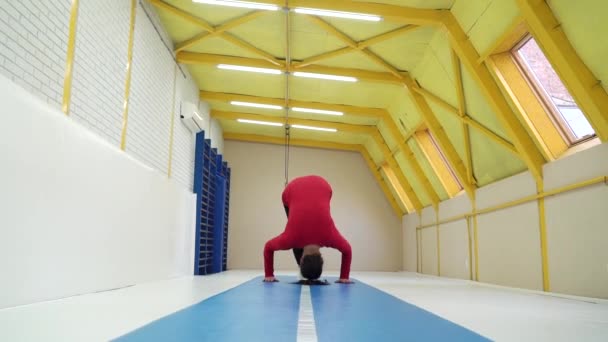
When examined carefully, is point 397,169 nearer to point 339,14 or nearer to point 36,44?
point 339,14

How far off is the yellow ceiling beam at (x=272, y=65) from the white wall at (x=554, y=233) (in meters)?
3.34

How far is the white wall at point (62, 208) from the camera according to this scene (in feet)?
12.4

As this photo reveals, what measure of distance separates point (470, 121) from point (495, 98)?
118 centimetres

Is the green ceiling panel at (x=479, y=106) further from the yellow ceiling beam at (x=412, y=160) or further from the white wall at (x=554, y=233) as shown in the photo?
the yellow ceiling beam at (x=412, y=160)

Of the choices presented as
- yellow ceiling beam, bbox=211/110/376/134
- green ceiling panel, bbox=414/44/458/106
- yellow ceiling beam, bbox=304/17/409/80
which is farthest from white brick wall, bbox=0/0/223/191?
green ceiling panel, bbox=414/44/458/106

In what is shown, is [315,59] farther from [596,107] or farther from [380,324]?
[380,324]

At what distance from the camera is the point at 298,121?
14.3 m

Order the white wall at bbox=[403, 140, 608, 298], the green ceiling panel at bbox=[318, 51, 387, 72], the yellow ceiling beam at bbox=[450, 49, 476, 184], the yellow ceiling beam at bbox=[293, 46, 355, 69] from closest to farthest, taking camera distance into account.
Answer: the white wall at bbox=[403, 140, 608, 298], the yellow ceiling beam at bbox=[450, 49, 476, 184], the yellow ceiling beam at bbox=[293, 46, 355, 69], the green ceiling panel at bbox=[318, 51, 387, 72]

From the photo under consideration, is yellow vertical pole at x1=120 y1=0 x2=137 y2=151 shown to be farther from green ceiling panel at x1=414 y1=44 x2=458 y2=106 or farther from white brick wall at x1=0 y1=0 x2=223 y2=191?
green ceiling panel at x1=414 y1=44 x2=458 y2=106

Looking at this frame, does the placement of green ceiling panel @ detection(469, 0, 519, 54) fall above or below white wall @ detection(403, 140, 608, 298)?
above

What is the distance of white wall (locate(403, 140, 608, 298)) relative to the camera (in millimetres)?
5793

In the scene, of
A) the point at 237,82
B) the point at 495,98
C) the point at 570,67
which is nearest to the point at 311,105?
the point at 237,82

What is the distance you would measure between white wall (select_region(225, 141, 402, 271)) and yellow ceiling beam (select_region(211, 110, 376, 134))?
102 inches

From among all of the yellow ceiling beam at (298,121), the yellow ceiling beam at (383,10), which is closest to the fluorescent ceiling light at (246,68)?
the yellow ceiling beam at (383,10)
